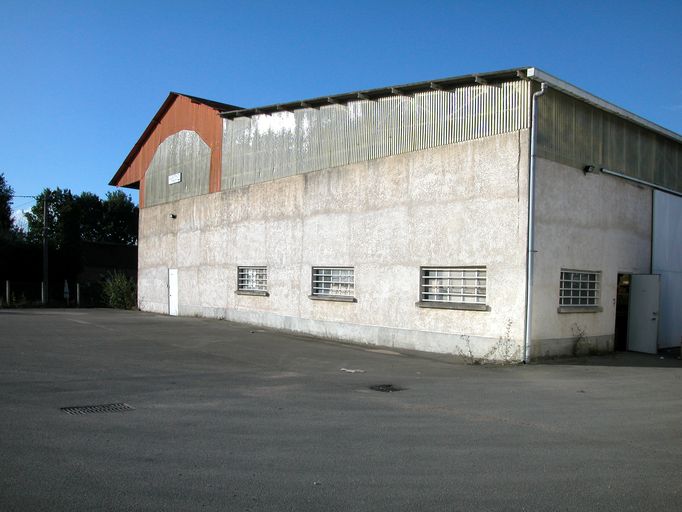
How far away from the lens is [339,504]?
4.65m

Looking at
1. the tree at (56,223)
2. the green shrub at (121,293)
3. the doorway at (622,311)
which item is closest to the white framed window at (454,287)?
the doorway at (622,311)

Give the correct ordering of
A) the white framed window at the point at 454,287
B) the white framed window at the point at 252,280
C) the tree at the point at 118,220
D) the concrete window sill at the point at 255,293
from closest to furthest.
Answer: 1. the white framed window at the point at 454,287
2. the concrete window sill at the point at 255,293
3. the white framed window at the point at 252,280
4. the tree at the point at 118,220

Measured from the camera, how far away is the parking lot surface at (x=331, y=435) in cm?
487

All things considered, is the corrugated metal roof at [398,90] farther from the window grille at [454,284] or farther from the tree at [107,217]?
the tree at [107,217]

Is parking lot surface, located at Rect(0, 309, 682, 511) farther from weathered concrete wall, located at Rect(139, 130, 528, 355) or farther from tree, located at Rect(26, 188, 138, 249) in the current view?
tree, located at Rect(26, 188, 138, 249)

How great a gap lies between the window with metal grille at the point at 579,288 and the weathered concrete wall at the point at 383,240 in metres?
1.88

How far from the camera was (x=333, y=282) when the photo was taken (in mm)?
17688

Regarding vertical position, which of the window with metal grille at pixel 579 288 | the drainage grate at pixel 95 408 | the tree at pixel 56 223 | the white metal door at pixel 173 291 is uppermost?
the tree at pixel 56 223

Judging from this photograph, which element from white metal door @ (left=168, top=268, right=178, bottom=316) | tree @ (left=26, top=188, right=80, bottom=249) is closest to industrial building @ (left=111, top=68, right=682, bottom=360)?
white metal door @ (left=168, top=268, right=178, bottom=316)

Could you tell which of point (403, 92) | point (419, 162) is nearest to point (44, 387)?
point (419, 162)

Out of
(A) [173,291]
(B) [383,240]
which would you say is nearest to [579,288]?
(B) [383,240]

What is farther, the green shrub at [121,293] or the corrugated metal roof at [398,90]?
the green shrub at [121,293]

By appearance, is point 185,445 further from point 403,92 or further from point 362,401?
point 403,92

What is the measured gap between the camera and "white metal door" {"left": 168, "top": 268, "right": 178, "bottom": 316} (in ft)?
84.1
